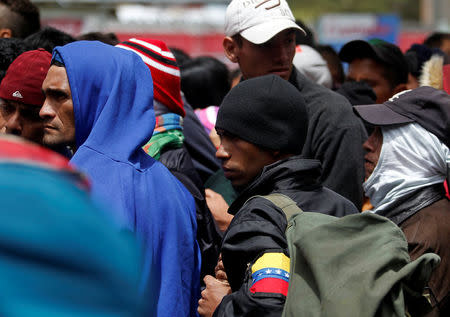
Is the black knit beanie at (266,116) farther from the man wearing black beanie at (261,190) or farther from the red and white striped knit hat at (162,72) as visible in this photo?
the red and white striped knit hat at (162,72)

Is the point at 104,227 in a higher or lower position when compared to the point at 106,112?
higher

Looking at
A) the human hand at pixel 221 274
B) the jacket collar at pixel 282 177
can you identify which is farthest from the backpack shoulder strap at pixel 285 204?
the human hand at pixel 221 274

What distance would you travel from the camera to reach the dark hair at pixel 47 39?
4.20m

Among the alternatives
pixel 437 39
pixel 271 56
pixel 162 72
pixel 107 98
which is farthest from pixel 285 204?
pixel 437 39

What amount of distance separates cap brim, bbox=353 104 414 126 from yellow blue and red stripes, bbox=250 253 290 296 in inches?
46.2

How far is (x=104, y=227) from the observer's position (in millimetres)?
926

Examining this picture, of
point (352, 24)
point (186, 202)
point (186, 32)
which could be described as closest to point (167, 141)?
point (186, 202)

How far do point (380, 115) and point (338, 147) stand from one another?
21.0 inches

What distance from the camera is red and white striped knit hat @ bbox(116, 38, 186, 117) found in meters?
3.51

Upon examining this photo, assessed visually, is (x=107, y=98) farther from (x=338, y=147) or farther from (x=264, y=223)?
(x=338, y=147)

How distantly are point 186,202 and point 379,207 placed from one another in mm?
932

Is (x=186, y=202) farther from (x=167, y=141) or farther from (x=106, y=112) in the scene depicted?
(x=167, y=141)

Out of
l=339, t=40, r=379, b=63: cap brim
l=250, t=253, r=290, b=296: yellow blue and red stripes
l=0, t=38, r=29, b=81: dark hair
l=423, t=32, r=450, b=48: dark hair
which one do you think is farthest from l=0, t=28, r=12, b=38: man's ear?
l=423, t=32, r=450, b=48: dark hair

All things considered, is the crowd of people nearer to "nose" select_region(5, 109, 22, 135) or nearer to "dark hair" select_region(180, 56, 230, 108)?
"nose" select_region(5, 109, 22, 135)
